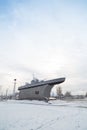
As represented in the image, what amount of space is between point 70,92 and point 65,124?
11319 centimetres

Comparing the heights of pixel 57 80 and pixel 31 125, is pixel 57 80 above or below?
above

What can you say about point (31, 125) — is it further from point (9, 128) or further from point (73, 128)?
point (73, 128)

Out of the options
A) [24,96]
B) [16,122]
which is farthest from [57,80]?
[16,122]

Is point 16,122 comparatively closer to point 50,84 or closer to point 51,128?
point 51,128

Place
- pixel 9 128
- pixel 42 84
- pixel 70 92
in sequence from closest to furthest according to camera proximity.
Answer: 1. pixel 9 128
2. pixel 42 84
3. pixel 70 92

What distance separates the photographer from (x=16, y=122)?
12789mm

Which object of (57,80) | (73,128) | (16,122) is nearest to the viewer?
(73,128)

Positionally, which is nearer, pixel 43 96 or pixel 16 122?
pixel 16 122

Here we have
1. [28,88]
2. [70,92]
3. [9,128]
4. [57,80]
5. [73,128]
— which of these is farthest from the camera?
[70,92]

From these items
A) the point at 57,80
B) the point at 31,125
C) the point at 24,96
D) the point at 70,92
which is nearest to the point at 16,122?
the point at 31,125

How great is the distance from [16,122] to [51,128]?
303cm

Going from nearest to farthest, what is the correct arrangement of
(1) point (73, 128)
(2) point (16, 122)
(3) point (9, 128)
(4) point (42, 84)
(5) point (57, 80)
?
1. (1) point (73, 128)
2. (3) point (9, 128)
3. (2) point (16, 122)
4. (5) point (57, 80)
5. (4) point (42, 84)

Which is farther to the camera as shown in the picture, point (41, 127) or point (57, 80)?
point (57, 80)

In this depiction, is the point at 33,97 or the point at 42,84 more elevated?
the point at 42,84
